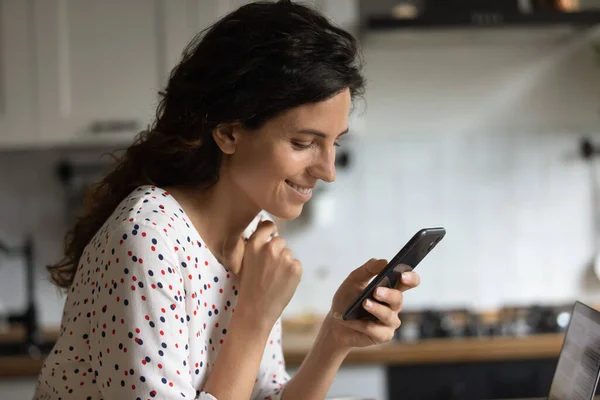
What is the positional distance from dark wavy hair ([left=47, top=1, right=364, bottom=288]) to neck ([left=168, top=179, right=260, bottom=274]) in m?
0.02

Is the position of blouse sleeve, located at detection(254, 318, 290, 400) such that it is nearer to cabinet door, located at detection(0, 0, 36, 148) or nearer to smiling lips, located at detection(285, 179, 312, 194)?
smiling lips, located at detection(285, 179, 312, 194)

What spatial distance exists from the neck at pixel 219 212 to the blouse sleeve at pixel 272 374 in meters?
0.20

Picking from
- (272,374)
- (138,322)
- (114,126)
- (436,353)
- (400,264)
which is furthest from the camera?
(114,126)

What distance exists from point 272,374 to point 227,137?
18.4 inches

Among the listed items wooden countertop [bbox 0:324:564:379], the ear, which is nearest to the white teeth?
the ear

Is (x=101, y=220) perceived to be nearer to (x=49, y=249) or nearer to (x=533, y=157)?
(x=49, y=249)

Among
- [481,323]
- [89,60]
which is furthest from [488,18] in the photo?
[89,60]

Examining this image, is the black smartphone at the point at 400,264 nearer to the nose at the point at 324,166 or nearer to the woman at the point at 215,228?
the woman at the point at 215,228

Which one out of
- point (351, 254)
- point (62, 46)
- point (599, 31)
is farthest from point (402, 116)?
point (62, 46)

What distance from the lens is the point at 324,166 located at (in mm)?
1131

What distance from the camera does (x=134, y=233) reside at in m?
1.00

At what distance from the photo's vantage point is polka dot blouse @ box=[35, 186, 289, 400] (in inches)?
38.2

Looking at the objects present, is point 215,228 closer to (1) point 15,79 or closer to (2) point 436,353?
(2) point 436,353

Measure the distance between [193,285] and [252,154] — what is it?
0.70 ft
